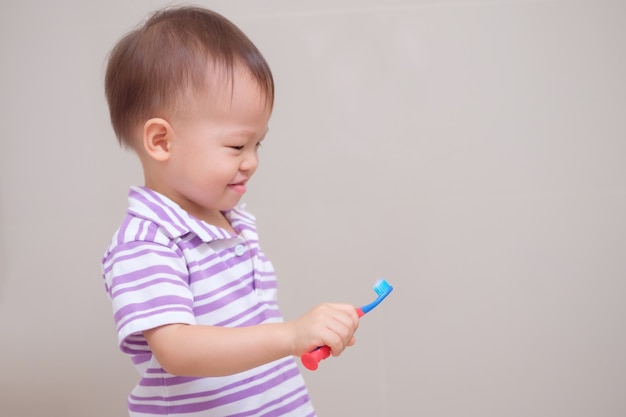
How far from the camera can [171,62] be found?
29.8 inches

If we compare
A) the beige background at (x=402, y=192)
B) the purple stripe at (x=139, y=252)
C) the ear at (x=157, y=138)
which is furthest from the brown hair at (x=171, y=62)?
the beige background at (x=402, y=192)

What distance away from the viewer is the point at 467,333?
1311mm

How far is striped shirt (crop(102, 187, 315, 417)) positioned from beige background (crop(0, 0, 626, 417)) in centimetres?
45

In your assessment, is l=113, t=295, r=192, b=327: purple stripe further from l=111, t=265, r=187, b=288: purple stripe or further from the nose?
the nose

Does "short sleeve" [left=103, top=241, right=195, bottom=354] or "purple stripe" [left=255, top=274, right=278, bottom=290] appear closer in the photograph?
"short sleeve" [left=103, top=241, right=195, bottom=354]

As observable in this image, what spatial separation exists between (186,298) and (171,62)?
0.23m

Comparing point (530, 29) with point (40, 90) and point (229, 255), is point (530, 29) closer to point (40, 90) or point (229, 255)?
point (229, 255)

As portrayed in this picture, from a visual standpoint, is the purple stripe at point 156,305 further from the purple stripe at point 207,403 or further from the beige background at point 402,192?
the beige background at point 402,192

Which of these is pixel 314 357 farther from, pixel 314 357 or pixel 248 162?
pixel 248 162

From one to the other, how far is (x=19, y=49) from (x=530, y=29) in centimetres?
85

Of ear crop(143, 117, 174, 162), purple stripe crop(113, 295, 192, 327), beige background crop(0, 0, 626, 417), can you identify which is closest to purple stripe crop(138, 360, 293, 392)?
purple stripe crop(113, 295, 192, 327)

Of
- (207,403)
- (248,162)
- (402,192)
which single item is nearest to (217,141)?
(248,162)

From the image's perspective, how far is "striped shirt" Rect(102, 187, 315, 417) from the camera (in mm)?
708

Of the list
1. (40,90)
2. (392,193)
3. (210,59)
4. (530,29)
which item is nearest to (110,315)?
(40,90)
